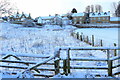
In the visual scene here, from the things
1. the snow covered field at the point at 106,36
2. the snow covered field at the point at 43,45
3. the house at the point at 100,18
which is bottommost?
the snow covered field at the point at 106,36

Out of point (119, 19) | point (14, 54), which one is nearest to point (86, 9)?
point (119, 19)

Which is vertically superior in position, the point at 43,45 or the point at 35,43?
the point at 35,43

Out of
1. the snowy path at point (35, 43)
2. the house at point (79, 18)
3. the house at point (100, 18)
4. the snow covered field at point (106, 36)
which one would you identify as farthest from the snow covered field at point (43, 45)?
the house at point (79, 18)

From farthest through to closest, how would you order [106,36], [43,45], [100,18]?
[100,18] < [106,36] < [43,45]

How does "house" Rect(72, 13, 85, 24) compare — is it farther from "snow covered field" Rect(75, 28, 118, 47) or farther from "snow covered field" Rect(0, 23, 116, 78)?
"snow covered field" Rect(0, 23, 116, 78)

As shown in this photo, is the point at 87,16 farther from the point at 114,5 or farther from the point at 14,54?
the point at 14,54

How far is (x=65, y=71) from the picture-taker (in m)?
6.46

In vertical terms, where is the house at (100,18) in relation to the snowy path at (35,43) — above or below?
above

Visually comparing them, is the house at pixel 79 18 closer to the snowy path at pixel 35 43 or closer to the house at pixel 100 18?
the house at pixel 100 18

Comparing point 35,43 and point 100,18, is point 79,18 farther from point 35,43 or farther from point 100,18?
point 35,43

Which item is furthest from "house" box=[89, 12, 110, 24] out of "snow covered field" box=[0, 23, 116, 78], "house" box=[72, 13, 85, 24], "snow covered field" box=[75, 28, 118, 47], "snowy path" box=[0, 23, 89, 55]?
"snow covered field" box=[0, 23, 116, 78]

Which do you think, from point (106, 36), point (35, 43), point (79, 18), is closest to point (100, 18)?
point (79, 18)

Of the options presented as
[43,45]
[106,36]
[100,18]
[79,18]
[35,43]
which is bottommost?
[106,36]

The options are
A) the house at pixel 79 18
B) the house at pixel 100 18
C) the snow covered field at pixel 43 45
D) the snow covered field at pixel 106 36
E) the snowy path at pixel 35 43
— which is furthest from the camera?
the house at pixel 79 18
